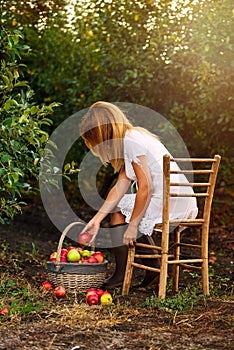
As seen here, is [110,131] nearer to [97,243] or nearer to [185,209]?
[185,209]

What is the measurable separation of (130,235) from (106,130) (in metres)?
0.73

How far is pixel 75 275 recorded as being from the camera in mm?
4285

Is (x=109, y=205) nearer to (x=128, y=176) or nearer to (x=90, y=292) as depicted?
(x=128, y=176)

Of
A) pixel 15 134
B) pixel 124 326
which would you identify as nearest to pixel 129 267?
pixel 124 326

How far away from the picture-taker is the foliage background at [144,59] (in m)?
6.22

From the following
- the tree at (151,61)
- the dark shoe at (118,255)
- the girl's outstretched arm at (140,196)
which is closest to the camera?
the girl's outstretched arm at (140,196)

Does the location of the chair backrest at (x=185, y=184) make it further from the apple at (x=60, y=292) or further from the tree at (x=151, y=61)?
the tree at (x=151, y=61)

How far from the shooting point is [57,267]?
4266mm

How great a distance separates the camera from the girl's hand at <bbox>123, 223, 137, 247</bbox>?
4273 mm

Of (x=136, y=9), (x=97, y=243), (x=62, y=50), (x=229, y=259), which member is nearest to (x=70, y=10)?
(x=62, y=50)

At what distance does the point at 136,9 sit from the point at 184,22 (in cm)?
64

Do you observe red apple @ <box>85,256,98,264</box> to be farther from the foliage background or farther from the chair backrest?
the foliage background

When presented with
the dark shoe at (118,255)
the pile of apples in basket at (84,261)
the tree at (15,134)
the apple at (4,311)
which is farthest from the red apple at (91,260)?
the apple at (4,311)

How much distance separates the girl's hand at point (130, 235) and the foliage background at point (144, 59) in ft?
7.47
